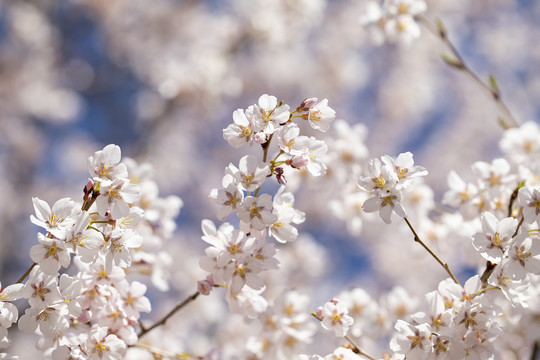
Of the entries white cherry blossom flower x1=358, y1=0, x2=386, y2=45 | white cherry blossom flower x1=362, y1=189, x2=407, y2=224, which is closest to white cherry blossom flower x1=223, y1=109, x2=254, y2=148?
white cherry blossom flower x1=362, y1=189, x2=407, y2=224

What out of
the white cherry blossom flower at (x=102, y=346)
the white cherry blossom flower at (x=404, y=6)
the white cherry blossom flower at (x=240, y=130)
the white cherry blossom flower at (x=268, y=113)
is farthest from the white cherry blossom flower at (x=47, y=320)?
the white cherry blossom flower at (x=404, y=6)

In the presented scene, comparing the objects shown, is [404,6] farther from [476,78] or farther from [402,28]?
[476,78]

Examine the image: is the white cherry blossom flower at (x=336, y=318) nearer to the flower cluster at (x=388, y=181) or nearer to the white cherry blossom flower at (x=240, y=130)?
the flower cluster at (x=388, y=181)

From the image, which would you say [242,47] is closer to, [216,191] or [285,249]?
[285,249]

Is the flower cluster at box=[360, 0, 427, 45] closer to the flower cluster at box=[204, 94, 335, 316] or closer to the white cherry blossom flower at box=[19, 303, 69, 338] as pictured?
the flower cluster at box=[204, 94, 335, 316]

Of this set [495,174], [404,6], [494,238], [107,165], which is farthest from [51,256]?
[404,6]

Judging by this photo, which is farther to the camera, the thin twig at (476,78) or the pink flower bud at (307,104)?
the thin twig at (476,78)

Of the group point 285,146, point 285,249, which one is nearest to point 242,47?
point 285,249
